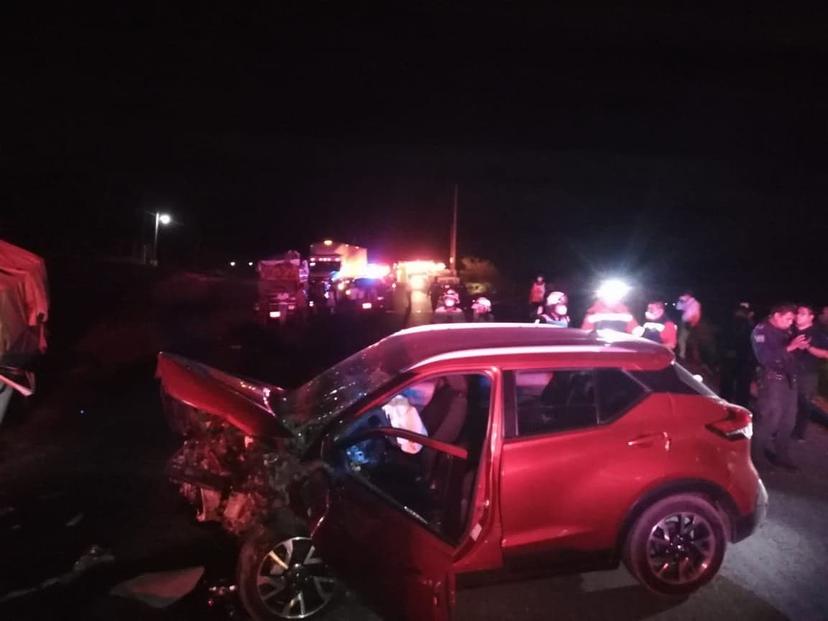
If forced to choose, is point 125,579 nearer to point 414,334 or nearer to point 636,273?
point 414,334

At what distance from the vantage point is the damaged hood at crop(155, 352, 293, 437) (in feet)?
13.8

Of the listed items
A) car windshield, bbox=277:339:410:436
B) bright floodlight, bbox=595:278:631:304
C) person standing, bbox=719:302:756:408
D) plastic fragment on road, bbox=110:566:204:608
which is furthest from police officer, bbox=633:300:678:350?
plastic fragment on road, bbox=110:566:204:608

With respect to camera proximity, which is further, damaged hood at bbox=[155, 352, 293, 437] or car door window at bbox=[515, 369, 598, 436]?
car door window at bbox=[515, 369, 598, 436]

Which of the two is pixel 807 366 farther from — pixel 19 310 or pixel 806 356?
pixel 19 310

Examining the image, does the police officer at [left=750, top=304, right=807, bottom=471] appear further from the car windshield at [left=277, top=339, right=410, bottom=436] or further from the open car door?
the open car door

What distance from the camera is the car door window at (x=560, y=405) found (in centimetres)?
441

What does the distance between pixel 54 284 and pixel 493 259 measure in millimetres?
36482

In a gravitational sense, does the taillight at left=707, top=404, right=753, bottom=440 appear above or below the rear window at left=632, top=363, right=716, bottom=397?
below

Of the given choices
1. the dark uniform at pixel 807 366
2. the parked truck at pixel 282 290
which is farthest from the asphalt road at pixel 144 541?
the parked truck at pixel 282 290

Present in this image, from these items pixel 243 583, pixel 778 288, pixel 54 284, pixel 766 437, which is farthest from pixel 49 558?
pixel 778 288

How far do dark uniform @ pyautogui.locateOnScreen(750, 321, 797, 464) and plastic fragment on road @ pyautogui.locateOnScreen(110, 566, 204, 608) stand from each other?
5717 millimetres

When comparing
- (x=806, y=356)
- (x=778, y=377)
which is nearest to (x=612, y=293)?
(x=806, y=356)

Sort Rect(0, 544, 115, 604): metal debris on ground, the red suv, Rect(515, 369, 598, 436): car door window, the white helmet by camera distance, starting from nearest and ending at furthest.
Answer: the red suv < Rect(515, 369, 598, 436): car door window < Rect(0, 544, 115, 604): metal debris on ground < the white helmet

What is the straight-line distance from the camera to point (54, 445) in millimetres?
8023
